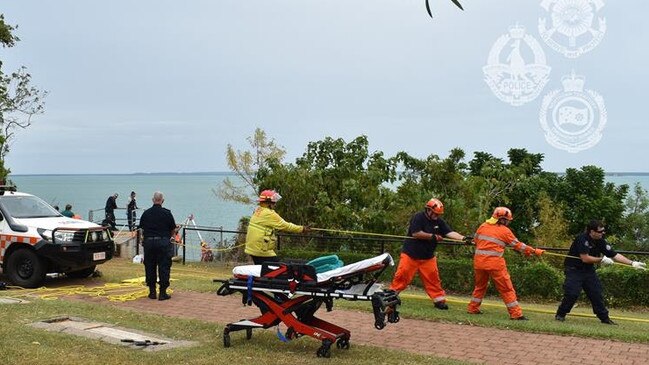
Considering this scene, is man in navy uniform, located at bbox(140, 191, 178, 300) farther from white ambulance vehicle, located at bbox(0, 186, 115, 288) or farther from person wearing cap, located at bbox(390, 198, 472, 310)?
person wearing cap, located at bbox(390, 198, 472, 310)

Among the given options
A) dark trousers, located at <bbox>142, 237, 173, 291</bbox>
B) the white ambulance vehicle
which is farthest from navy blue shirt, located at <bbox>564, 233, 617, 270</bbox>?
the white ambulance vehicle

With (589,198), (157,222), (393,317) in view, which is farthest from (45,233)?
(589,198)

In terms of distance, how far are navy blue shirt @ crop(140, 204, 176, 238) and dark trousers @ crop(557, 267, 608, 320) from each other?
623cm

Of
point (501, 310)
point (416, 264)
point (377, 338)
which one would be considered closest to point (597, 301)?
point (501, 310)

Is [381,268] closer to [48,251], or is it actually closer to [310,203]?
[48,251]

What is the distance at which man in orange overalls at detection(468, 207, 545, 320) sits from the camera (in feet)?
31.3

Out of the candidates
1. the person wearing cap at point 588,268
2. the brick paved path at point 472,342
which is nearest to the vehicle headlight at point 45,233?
the brick paved path at point 472,342

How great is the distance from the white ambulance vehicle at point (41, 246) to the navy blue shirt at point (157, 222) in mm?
2194

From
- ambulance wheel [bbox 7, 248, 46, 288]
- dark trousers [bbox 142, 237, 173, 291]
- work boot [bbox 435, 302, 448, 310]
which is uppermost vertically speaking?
dark trousers [bbox 142, 237, 173, 291]

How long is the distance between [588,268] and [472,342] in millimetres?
2856

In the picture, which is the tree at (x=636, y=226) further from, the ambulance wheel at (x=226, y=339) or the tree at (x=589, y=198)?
the ambulance wheel at (x=226, y=339)

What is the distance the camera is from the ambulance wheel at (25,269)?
12.2 meters

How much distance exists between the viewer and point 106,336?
777 centimetres

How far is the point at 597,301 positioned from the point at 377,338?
364 cm
